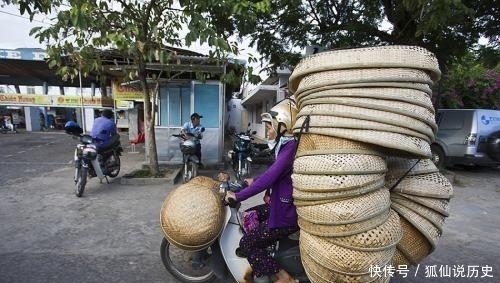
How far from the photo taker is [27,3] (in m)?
2.67

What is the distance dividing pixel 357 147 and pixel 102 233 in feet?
12.3

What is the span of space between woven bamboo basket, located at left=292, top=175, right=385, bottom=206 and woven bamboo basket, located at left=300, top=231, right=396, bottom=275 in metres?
0.22

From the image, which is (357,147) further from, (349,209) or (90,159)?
(90,159)

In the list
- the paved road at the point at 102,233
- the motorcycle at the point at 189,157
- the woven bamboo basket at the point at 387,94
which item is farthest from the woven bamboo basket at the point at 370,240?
the motorcycle at the point at 189,157

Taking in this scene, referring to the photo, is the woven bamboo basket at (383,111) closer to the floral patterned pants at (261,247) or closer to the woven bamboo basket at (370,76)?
the woven bamboo basket at (370,76)

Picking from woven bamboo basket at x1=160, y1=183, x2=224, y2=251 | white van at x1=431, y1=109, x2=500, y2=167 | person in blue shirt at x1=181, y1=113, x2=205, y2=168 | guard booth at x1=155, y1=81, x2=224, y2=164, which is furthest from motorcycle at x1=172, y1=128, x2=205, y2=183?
white van at x1=431, y1=109, x2=500, y2=167

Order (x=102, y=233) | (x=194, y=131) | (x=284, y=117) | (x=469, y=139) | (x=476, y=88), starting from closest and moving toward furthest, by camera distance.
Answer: (x=284, y=117) < (x=102, y=233) < (x=194, y=131) < (x=469, y=139) < (x=476, y=88)

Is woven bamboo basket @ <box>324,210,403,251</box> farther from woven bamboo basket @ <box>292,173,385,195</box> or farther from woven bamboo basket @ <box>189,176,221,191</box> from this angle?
woven bamboo basket @ <box>189,176,221,191</box>

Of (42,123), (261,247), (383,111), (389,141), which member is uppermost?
(383,111)

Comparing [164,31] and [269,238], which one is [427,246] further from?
[164,31]

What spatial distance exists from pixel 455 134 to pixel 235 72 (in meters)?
6.50

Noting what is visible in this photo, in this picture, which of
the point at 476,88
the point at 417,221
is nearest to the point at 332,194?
the point at 417,221

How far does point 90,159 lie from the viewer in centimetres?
652

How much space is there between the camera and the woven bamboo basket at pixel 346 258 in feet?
6.50
